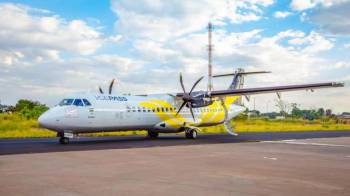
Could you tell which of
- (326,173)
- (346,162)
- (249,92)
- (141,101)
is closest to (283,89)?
(249,92)

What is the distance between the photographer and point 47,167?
10.6 metres

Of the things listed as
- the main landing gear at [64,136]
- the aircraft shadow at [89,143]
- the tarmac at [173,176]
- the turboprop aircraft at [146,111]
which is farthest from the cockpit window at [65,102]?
the tarmac at [173,176]

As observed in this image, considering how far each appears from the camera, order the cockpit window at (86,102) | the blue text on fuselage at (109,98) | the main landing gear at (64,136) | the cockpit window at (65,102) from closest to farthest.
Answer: the main landing gear at (64,136)
the cockpit window at (65,102)
the cockpit window at (86,102)
the blue text on fuselage at (109,98)

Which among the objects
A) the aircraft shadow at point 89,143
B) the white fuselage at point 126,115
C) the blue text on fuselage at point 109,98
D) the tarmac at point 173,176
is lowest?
the tarmac at point 173,176

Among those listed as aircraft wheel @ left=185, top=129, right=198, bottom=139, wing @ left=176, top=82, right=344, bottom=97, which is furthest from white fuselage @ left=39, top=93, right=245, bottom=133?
wing @ left=176, top=82, right=344, bottom=97

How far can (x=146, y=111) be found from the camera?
83.3 ft

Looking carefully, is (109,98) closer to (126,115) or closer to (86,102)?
(126,115)

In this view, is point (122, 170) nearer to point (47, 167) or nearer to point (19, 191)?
point (47, 167)

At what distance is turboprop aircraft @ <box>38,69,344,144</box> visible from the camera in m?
20.2

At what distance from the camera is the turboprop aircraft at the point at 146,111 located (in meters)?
20.2

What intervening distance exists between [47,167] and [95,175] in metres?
2.24

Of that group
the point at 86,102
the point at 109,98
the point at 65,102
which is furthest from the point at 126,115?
the point at 65,102

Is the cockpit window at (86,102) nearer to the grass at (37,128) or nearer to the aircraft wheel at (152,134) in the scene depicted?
the aircraft wheel at (152,134)

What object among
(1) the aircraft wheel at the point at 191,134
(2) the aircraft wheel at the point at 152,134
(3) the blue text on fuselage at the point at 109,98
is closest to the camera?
(3) the blue text on fuselage at the point at 109,98
